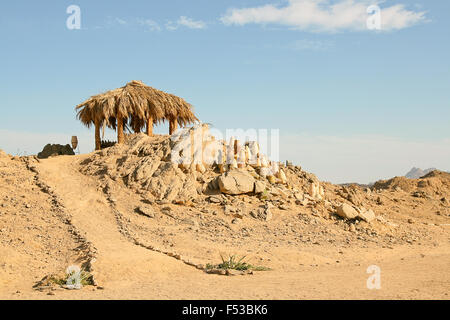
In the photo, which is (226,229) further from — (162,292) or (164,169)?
(162,292)

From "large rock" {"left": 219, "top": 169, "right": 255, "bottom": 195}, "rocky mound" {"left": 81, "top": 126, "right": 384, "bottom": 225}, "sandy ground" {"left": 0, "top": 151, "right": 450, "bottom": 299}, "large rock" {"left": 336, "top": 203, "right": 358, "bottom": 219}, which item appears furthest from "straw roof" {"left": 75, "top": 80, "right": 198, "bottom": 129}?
"large rock" {"left": 336, "top": 203, "right": 358, "bottom": 219}

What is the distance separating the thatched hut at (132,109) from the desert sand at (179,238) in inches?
48.0

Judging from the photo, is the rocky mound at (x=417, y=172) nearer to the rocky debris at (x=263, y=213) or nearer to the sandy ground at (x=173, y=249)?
the sandy ground at (x=173, y=249)

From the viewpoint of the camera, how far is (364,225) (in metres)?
10.9

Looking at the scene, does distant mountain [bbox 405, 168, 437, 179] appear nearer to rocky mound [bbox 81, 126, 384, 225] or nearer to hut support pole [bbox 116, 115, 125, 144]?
rocky mound [bbox 81, 126, 384, 225]

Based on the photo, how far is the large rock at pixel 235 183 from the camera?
11.0m

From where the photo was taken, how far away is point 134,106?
44.2 feet

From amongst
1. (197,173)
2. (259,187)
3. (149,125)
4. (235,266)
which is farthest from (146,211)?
(149,125)

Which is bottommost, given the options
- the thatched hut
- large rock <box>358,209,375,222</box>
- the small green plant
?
the small green plant

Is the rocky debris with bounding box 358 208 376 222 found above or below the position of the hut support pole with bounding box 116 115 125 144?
below

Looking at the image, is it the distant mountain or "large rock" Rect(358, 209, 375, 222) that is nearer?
"large rock" Rect(358, 209, 375, 222)

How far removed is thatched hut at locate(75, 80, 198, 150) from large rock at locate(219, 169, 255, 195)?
3.86 m

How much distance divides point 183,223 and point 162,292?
13.0 feet

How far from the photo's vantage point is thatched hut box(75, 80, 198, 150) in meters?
13.4
